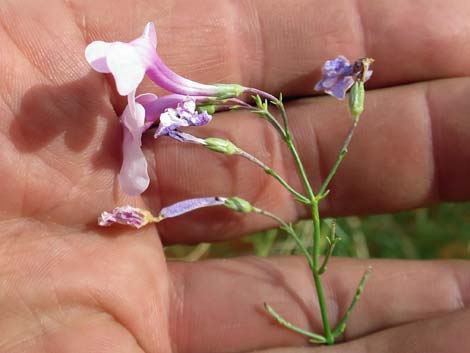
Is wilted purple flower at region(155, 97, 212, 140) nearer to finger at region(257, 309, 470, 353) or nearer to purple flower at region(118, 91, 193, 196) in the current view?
purple flower at region(118, 91, 193, 196)

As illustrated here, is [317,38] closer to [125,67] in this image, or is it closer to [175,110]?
[175,110]

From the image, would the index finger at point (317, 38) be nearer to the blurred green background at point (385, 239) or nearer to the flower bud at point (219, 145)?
the flower bud at point (219, 145)

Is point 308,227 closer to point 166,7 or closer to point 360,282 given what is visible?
point 360,282

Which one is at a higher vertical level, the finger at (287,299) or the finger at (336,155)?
the finger at (336,155)

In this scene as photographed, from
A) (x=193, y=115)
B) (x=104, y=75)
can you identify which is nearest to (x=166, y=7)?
(x=104, y=75)

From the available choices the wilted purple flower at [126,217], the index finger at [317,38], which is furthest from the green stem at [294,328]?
the index finger at [317,38]

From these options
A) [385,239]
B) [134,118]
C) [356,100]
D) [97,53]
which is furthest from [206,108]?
[385,239]

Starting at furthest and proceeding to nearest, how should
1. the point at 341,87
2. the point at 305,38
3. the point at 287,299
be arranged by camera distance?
the point at 305,38 → the point at 287,299 → the point at 341,87
